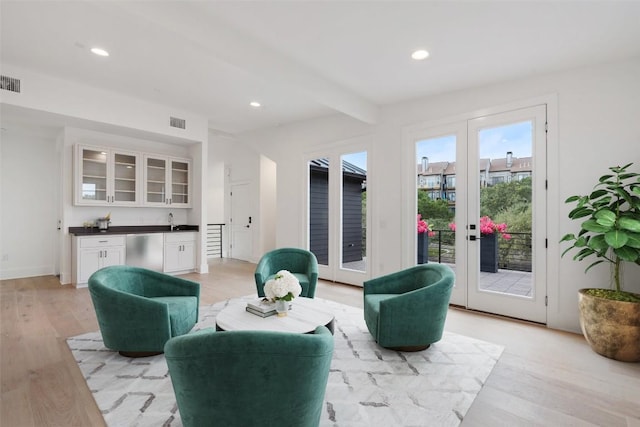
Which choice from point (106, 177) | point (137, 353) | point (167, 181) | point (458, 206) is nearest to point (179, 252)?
point (167, 181)

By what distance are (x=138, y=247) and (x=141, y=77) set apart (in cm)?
290

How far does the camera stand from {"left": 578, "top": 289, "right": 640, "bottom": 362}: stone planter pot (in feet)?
8.60

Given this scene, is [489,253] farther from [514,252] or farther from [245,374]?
[245,374]

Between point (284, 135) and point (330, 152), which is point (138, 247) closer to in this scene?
point (284, 135)

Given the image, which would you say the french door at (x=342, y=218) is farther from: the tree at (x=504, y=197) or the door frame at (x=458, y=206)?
the tree at (x=504, y=197)

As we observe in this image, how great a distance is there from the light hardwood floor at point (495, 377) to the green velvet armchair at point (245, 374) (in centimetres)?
103

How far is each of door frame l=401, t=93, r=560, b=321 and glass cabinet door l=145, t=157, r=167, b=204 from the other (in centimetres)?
452

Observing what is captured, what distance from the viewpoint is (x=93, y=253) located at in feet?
16.5

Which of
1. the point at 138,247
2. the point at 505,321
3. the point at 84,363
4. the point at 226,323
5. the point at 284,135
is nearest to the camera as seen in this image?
the point at 226,323

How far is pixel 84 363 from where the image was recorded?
252cm

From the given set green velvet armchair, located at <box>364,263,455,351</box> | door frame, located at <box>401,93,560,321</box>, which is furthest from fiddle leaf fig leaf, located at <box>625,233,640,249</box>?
green velvet armchair, located at <box>364,263,455,351</box>

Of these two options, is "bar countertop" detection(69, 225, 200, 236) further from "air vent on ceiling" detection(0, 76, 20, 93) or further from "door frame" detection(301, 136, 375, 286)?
"door frame" detection(301, 136, 375, 286)

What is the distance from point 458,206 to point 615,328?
6.37 ft

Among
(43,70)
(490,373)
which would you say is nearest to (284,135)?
(43,70)
